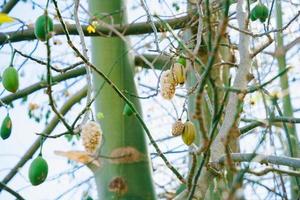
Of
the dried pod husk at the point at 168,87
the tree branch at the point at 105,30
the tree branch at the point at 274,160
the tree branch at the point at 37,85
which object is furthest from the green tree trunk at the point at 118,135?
the tree branch at the point at 274,160

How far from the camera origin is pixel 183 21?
220 centimetres

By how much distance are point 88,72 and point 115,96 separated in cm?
79

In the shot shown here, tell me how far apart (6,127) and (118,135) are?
2.06 feet

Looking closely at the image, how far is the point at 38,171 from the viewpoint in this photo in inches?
52.9

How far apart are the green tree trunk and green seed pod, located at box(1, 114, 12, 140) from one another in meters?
0.54

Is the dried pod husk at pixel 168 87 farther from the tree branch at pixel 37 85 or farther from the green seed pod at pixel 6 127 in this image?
the tree branch at pixel 37 85

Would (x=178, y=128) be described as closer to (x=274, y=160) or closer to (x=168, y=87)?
(x=168, y=87)

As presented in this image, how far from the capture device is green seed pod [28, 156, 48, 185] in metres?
1.34

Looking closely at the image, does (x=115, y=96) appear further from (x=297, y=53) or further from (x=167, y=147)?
(x=297, y=53)

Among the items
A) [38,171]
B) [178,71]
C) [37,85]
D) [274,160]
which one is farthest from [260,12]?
[37,85]

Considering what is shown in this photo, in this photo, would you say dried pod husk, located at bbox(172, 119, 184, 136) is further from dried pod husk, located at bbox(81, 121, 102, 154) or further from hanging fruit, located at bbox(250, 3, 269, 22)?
hanging fruit, located at bbox(250, 3, 269, 22)

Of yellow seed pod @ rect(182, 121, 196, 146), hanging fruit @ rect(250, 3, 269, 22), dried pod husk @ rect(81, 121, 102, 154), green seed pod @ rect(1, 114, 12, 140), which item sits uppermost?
hanging fruit @ rect(250, 3, 269, 22)

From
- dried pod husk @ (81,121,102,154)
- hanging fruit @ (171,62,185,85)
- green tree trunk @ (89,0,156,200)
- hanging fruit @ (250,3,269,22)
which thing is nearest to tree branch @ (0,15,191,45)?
green tree trunk @ (89,0,156,200)

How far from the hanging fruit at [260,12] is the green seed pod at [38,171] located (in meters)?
0.63
